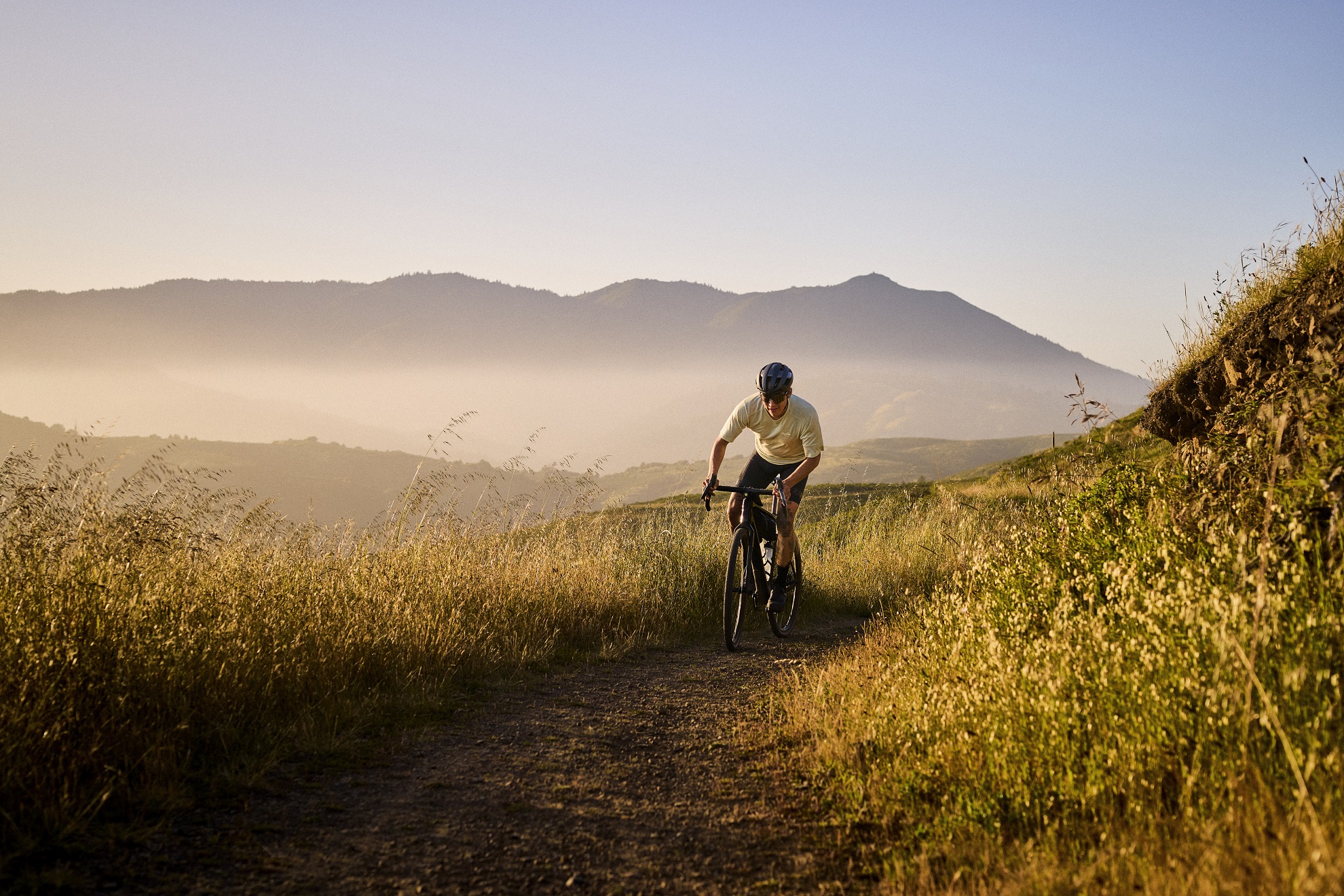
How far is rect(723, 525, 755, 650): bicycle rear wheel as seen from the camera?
7.68 m

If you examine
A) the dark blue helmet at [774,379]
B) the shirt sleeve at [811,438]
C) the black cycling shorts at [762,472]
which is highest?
the dark blue helmet at [774,379]

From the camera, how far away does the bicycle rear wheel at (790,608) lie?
27.3 ft

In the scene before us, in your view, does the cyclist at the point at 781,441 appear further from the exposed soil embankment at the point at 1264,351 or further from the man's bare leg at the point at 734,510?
the exposed soil embankment at the point at 1264,351

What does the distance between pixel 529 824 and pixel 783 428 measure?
546 centimetres

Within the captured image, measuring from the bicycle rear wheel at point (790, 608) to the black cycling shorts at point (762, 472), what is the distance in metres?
0.78

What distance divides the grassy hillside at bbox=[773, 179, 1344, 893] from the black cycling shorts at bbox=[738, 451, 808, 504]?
3065 millimetres

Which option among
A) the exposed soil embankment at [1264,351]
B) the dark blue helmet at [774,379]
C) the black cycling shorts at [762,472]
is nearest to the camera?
the exposed soil embankment at [1264,351]

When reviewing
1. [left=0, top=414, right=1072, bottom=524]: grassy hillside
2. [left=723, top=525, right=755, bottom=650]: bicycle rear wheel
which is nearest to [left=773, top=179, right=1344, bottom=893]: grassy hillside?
[left=723, top=525, right=755, bottom=650]: bicycle rear wheel

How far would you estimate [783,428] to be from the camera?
27.2 feet

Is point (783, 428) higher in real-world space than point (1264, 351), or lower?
lower

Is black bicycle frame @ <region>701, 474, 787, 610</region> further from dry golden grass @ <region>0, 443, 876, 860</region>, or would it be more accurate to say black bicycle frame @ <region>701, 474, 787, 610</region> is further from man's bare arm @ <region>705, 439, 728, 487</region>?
dry golden grass @ <region>0, 443, 876, 860</region>

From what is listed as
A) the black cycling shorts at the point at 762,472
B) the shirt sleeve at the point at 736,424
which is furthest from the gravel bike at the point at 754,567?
the shirt sleeve at the point at 736,424

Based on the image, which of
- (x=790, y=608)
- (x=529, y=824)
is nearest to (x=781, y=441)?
(x=790, y=608)

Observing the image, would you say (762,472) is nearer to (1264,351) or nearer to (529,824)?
(1264,351)
